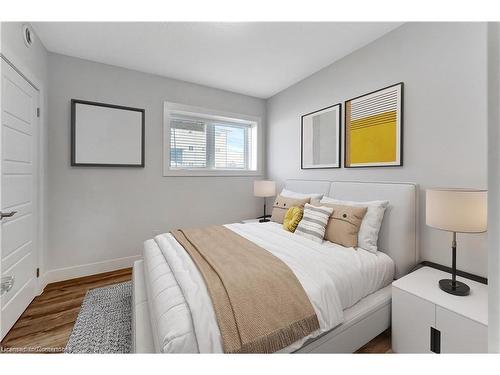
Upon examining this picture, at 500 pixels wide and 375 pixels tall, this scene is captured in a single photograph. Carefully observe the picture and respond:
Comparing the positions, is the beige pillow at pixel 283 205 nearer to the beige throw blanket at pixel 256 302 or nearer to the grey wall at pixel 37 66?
the beige throw blanket at pixel 256 302

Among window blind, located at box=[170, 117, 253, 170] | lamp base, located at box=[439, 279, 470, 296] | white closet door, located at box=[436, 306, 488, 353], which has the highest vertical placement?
window blind, located at box=[170, 117, 253, 170]

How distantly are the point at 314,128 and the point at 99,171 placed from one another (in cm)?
280

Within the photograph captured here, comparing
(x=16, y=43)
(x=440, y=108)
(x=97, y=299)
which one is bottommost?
(x=97, y=299)

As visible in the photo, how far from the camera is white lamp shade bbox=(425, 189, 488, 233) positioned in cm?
121

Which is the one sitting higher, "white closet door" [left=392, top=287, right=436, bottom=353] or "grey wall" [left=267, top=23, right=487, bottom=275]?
"grey wall" [left=267, top=23, right=487, bottom=275]

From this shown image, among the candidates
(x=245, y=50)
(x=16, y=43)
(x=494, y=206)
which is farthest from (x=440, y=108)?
(x=16, y=43)

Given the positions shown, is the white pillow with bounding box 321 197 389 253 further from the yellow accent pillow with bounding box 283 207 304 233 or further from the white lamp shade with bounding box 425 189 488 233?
the yellow accent pillow with bounding box 283 207 304 233

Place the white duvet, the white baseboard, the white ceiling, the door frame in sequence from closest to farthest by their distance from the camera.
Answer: the white duvet, the white ceiling, the door frame, the white baseboard

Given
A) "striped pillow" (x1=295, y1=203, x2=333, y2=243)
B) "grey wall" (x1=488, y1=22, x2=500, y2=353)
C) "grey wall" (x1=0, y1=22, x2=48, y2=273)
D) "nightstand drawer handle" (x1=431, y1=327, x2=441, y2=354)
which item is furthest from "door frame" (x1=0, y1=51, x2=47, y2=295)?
"nightstand drawer handle" (x1=431, y1=327, x2=441, y2=354)

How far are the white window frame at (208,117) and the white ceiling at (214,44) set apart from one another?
45 cm

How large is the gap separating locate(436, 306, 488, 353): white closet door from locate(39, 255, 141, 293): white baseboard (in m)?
3.06

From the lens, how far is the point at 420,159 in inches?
69.0

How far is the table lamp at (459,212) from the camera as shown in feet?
3.96

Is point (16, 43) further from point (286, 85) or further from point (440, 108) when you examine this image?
point (440, 108)
